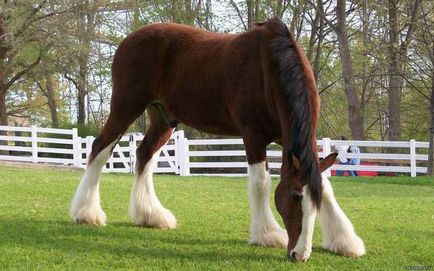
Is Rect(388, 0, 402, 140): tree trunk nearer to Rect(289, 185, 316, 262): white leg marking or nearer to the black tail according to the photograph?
the black tail

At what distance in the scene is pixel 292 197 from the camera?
168 inches

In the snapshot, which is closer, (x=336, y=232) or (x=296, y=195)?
(x=296, y=195)

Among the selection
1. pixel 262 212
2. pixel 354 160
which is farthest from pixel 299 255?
pixel 354 160

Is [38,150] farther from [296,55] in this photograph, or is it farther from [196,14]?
[296,55]

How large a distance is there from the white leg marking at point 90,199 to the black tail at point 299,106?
2425 millimetres

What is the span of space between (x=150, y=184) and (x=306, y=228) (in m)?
2.59

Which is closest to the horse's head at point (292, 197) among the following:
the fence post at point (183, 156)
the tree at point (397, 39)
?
the fence post at point (183, 156)

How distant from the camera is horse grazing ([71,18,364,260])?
4.32m

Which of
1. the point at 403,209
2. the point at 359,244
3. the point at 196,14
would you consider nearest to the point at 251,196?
the point at 359,244

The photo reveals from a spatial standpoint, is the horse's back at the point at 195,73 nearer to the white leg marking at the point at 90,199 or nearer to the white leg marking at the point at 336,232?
the white leg marking at the point at 90,199

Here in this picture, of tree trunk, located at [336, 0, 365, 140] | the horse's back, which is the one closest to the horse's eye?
the horse's back

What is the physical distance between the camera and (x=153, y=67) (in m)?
6.11

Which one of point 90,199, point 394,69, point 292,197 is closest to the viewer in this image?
point 292,197

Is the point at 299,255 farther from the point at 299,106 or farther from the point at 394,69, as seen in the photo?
the point at 394,69
